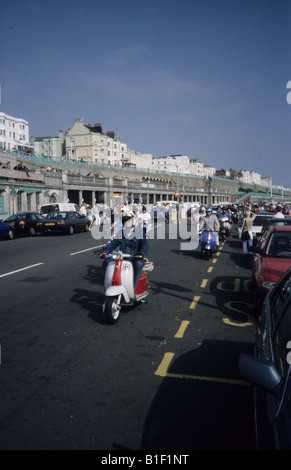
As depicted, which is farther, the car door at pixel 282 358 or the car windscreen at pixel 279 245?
the car windscreen at pixel 279 245

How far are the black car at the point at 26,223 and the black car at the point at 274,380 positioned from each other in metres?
22.6

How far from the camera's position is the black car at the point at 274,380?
2.14 meters

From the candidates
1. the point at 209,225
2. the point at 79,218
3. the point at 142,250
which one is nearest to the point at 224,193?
the point at 79,218

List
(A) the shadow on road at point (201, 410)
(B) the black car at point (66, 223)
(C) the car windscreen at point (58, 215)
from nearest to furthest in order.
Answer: (A) the shadow on road at point (201, 410) < (B) the black car at point (66, 223) < (C) the car windscreen at point (58, 215)

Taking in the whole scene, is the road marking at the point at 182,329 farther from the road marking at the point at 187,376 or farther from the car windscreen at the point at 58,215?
the car windscreen at the point at 58,215

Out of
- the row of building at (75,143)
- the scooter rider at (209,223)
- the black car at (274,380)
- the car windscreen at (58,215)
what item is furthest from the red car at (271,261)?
the row of building at (75,143)

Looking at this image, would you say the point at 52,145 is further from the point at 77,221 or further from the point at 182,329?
the point at 182,329

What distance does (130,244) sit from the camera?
7.36 metres

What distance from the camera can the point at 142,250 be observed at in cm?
728

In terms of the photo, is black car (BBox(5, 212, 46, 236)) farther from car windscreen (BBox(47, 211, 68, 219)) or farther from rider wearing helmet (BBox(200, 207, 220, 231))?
rider wearing helmet (BBox(200, 207, 220, 231))

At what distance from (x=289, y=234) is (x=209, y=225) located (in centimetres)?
634

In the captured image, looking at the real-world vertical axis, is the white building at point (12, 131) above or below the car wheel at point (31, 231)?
above
